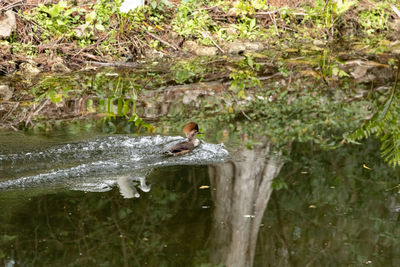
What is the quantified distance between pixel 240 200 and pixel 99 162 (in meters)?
1.71

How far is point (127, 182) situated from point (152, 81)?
4590 mm

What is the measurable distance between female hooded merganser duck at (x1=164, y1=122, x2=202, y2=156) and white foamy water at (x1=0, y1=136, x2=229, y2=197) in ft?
0.19

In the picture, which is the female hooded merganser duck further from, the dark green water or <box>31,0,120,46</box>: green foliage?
<box>31,0,120,46</box>: green foliage

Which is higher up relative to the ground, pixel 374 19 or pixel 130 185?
pixel 374 19

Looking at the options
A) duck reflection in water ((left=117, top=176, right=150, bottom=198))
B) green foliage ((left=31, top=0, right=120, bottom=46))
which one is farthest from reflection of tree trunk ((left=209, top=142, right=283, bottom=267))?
green foliage ((left=31, top=0, right=120, bottom=46))

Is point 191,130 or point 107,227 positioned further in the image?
point 191,130

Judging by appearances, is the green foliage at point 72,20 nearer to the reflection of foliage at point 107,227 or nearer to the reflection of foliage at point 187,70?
the reflection of foliage at point 187,70

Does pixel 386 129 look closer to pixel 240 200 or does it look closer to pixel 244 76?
pixel 240 200

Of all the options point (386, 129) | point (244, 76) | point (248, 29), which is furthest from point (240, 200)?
point (248, 29)

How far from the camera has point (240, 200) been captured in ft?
16.4

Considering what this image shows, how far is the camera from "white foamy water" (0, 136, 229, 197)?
5.39 m

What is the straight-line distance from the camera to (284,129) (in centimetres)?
696

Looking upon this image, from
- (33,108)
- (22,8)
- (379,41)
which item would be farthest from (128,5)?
(379,41)

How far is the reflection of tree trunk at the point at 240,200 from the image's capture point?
4.09 m
